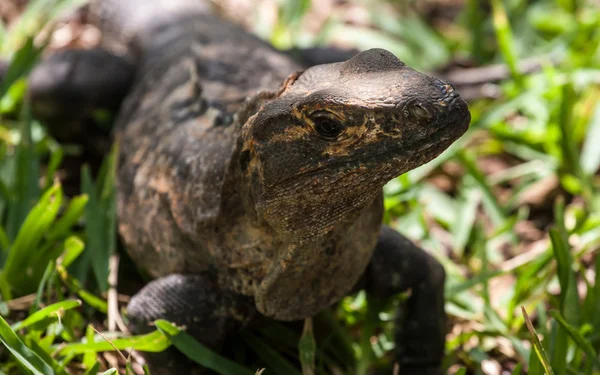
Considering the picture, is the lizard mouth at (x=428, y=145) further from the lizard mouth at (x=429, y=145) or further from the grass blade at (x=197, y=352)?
the grass blade at (x=197, y=352)

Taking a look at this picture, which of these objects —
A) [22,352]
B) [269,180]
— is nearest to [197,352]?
[22,352]

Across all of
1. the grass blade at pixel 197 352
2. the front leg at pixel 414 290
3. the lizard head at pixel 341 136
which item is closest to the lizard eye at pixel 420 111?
the lizard head at pixel 341 136

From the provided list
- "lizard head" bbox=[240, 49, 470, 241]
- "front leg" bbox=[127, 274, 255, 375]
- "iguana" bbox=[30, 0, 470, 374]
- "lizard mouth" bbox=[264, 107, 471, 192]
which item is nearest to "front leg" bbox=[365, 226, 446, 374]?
"iguana" bbox=[30, 0, 470, 374]

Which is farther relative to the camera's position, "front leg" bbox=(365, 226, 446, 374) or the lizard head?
"front leg" bbox=(365, 226, 446, 374)

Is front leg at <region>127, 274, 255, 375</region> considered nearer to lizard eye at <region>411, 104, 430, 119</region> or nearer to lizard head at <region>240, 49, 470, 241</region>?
lizard head at <region>240, 49, 470, 241</region>

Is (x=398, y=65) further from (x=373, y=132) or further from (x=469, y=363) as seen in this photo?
(x=469, y=363)

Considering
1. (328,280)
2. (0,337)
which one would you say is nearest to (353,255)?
(328,280)
